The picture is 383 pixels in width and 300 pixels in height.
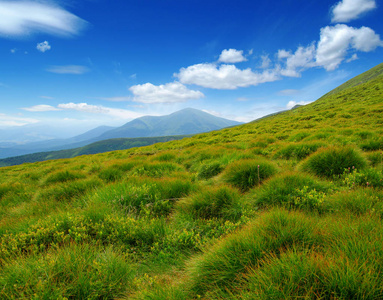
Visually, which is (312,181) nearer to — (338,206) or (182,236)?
(338,206)

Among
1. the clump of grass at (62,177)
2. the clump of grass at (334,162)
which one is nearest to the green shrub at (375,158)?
the clump of grass at (334,162)

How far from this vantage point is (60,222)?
3299 mm

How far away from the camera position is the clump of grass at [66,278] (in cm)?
196

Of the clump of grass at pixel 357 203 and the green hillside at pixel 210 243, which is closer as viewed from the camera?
the green hillside at pixel 210 243

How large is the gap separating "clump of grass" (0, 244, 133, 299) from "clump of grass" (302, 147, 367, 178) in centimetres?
578

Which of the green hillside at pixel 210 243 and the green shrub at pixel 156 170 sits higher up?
the green shrub at pixel 156 170

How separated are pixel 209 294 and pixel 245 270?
0.52 meters

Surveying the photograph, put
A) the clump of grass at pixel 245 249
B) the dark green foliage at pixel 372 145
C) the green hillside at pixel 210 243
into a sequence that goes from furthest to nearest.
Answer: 1. the dark green foliage at pixel 372 145
2. the clump of grass at pixel 245 249
3. the green hillside at pixel 210 243

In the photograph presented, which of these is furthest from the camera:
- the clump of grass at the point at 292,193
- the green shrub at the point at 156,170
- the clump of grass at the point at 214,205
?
the green shrub at the point at 156,170

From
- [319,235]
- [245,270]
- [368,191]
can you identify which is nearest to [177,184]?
[245,270]

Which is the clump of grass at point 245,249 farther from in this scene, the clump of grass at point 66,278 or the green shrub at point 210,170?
the green shrub at point 210,170

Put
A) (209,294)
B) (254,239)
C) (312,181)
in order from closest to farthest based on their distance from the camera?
(209,294) → (254,239) → (312,181)

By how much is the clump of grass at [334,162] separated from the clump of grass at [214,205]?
10.4ft

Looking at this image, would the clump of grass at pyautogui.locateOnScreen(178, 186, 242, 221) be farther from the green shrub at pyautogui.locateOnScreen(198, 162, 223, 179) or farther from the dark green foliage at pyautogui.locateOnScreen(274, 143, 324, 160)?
the dark green foliage at pyautogui.locateOnScreen(274, 143, 324, 160)
